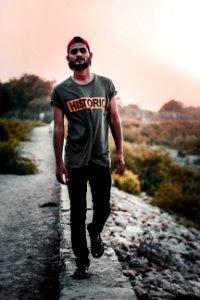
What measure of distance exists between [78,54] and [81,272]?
1738 millimetres

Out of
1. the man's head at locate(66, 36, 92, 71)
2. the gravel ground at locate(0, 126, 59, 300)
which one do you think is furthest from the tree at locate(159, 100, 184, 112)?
the man's head at locate(66, 36, 92, 71)

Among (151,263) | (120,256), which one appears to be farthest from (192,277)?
(120,256)

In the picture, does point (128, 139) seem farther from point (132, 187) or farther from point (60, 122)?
point (60, 122)

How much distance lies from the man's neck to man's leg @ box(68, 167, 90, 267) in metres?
0.69

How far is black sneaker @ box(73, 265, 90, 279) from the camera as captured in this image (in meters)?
3.12

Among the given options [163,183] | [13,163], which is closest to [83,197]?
[13,163]

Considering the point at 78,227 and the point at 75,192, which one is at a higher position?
the point at 75,192

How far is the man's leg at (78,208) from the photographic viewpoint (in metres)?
3.06

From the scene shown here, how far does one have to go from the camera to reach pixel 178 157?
952 inches

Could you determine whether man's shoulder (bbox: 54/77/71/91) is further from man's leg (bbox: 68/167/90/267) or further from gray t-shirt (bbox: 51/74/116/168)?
man's leg (bbox: 68/167/90/267)

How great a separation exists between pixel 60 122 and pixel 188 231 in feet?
16.1

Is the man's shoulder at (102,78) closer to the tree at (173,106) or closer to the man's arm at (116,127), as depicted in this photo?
the man's arm at (116,127)

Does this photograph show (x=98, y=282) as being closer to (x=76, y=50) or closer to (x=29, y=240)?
(x=29, y=240)

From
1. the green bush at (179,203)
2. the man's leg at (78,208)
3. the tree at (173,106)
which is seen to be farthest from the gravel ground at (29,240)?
the tree at (173,106)
